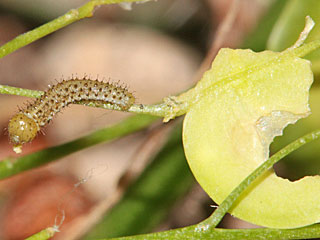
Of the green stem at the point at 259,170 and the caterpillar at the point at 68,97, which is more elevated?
the caterpillar at the point at 68,97

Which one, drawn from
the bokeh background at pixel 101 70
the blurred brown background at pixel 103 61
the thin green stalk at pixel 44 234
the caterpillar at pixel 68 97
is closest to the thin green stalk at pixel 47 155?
the caterpillar at pixel 68 97

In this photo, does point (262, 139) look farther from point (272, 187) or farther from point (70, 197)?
point (70, 197)

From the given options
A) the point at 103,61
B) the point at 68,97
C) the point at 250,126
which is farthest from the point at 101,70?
the point at 250,126

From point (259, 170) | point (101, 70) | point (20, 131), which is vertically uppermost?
point (101, 70)

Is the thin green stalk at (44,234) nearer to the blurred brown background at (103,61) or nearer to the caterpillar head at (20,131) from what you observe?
the caterpillar head at (20,131)

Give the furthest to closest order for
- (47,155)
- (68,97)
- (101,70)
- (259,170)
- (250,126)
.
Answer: (101,70)
(47,155)
(68,97)
(250,126)
(259,170)

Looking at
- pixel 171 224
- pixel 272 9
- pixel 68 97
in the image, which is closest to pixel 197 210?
pixel 171 224

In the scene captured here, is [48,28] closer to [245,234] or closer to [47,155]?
[47,155]

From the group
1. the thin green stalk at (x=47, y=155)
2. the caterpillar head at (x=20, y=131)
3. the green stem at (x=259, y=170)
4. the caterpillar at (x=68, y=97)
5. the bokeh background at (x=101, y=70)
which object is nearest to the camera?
the green stem at (x=259, y=170)

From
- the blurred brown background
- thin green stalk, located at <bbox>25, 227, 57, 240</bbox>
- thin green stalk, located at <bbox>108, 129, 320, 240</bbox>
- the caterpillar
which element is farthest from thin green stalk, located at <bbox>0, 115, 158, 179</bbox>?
the blurred brown background

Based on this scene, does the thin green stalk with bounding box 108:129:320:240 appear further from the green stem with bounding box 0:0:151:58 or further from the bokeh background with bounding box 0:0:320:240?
the bokeh background with bounding box 0:0:320:240

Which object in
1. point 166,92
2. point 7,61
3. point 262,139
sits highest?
point 7,61
